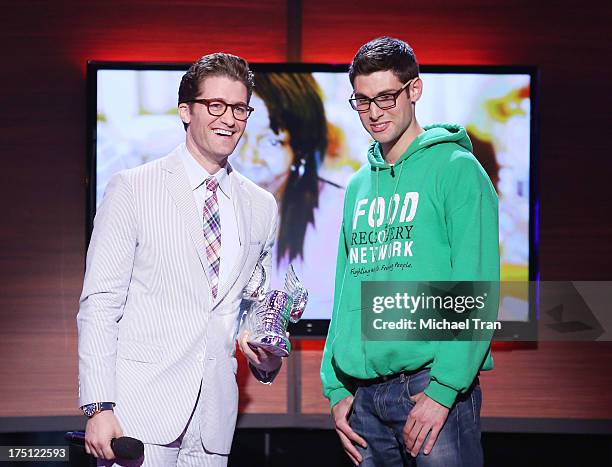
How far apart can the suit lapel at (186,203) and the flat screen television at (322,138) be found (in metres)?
1.58

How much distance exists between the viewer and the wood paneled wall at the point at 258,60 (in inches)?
155

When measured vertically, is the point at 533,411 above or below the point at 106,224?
below

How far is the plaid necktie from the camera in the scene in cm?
225

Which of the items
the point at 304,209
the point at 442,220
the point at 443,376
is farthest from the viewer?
the point at 304,209

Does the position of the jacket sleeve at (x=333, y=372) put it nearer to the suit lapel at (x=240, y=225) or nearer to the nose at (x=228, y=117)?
the suit lapel at (x=240, y=225)

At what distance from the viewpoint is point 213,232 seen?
7.52 feet

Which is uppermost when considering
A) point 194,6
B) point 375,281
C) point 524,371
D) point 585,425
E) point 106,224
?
point 194,6

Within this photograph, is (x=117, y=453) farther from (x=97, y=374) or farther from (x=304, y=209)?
(x=304, y=209)

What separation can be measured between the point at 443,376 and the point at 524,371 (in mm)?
2252

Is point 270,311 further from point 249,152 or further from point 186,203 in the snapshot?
point 249,152

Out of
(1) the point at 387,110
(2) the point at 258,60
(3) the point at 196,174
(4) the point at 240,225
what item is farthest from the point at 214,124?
(2) the point at 258,60

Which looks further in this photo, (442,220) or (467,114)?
(467,114)

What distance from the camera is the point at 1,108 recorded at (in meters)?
3.93

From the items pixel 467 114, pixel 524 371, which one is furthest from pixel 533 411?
pixel 467 114
